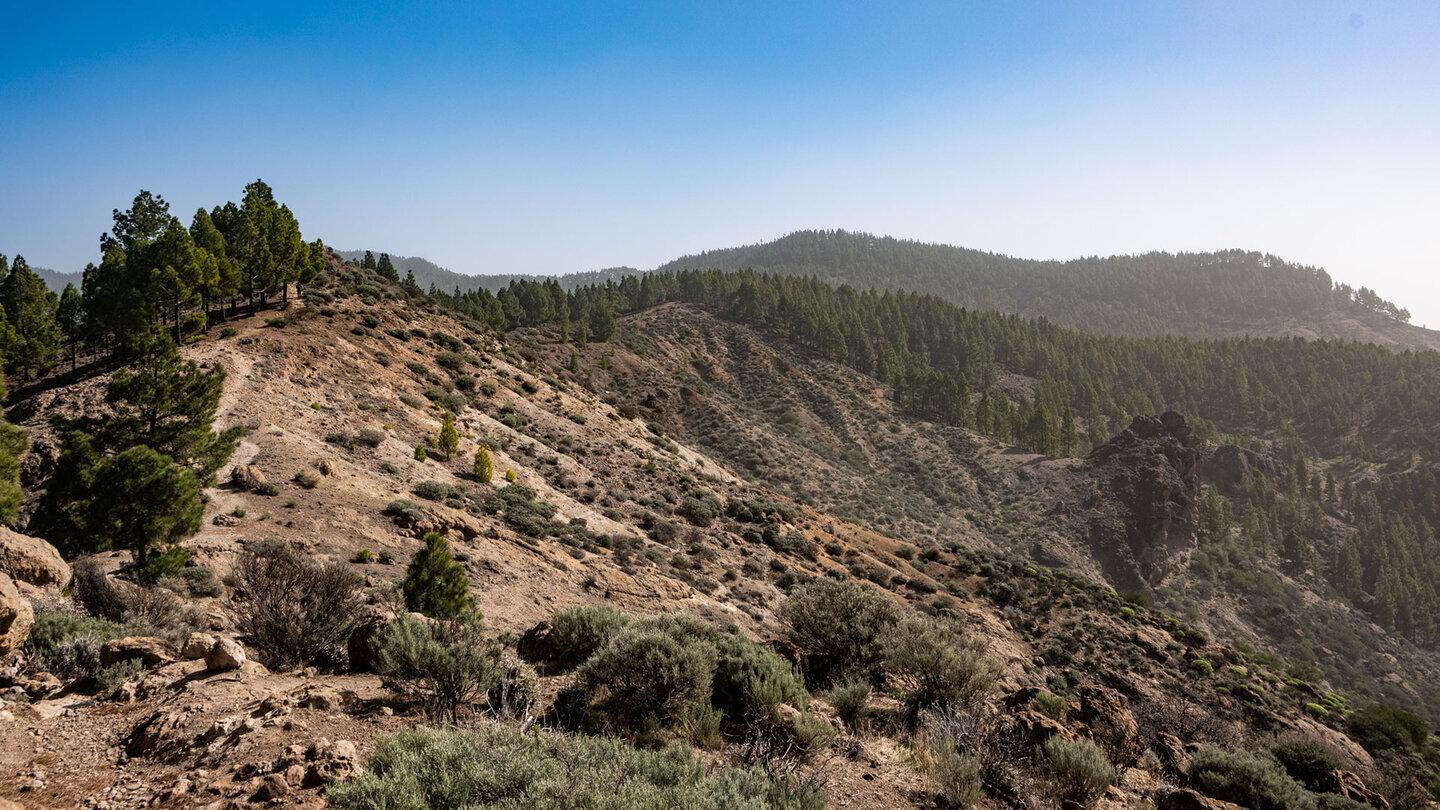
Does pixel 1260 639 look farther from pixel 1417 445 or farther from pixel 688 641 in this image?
pixel 688 641

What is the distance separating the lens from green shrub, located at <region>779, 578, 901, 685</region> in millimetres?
11359

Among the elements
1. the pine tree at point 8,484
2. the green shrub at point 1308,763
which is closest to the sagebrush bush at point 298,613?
the pine tree at point 8,484

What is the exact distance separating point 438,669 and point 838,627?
23.2 feet

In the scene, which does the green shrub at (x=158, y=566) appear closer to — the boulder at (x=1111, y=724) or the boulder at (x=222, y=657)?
the boulder at (x=222, y=657)

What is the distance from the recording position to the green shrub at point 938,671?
9.65 metres

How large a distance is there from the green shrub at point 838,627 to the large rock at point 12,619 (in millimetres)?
10760

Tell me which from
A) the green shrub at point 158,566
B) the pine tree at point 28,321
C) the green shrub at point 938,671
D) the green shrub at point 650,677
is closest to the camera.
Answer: the green shrub at point 650,677

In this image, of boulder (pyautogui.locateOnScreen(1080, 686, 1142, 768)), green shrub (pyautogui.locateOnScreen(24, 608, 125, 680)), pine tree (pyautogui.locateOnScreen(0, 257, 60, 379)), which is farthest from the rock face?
pine tree (pyautogui.locateOnScreen(0, 257, 60, 379))

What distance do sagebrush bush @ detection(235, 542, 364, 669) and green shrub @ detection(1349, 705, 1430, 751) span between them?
4567cm

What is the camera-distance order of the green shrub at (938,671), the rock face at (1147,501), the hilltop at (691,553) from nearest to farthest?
1. the hilltop at (691,553)
2. the green shrub at (938,671)
3. the rock face at (1147,501)

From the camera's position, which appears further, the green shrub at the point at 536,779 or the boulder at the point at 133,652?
the boulder at the point at 133,652

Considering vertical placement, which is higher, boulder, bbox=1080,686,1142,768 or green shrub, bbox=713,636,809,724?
green shrub, bbox=713,636,809,724

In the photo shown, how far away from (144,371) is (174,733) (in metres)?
17.2

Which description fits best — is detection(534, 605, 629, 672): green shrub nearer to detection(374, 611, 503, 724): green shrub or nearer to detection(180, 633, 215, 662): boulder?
detection(374, 611, 503, 724): green shrub
